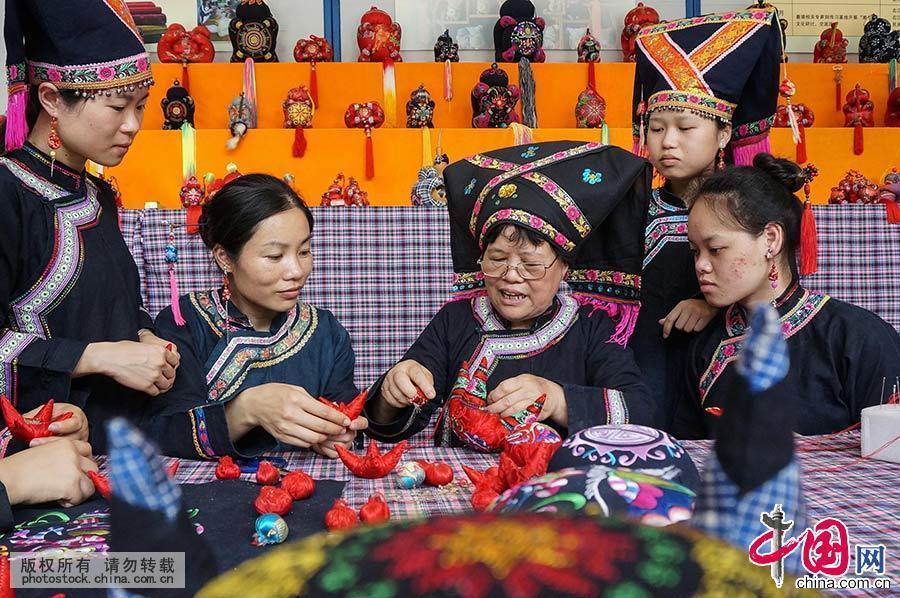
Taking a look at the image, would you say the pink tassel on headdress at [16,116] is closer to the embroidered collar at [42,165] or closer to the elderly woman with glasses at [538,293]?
the embroidered collar at [42,165]

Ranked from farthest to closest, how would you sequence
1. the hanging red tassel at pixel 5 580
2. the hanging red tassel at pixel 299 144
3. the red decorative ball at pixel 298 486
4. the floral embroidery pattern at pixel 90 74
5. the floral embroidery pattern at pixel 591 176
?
the hanging red tassel at pixel 299 144 < the floral embroidery pattern at pixel 591 176 < the floral embroidery pattern at pixel 90 74 < the red decorative ball at pixel 298 486 < the hanging red tassel at pixel 5 580

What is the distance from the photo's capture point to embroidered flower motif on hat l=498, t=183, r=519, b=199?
57.2 inches

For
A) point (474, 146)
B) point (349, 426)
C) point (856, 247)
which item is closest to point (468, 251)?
point (349, 426)

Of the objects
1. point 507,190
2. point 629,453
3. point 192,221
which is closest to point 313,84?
point 192,221

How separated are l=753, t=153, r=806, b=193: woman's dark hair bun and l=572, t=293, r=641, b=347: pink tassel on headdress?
0.39 meters

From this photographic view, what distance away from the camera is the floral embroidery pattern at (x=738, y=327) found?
157 cm

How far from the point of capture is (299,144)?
356cm

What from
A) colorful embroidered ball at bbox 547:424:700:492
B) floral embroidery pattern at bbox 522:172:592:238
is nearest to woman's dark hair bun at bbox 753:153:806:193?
floral embroidery pattern at bbox 522:172:592:238

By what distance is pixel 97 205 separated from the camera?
4.92 ft

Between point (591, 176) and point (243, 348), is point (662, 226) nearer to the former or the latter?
point (591, 176)

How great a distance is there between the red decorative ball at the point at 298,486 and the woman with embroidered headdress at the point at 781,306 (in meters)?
0.81

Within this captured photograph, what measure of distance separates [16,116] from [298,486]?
0.86 meters

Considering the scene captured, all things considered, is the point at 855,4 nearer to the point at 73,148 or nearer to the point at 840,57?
the point at 840,57

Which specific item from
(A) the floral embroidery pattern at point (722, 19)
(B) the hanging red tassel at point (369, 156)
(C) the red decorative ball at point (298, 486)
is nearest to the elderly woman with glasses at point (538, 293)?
(C) the red decorative ball at point (298, 486)
